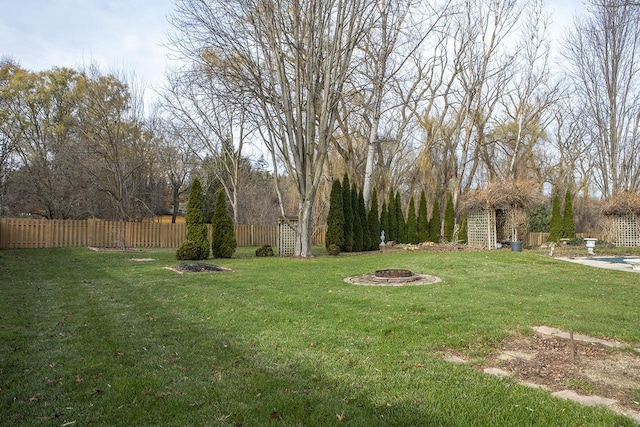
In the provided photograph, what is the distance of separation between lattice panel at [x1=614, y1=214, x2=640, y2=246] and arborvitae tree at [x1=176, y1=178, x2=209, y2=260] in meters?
19.5

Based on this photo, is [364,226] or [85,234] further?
[364,226]

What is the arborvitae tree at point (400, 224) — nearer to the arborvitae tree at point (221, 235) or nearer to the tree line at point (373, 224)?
the tree line at point (373, 224)

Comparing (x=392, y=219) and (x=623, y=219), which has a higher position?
(x=392, y=219)

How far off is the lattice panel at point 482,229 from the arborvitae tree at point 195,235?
1206cm

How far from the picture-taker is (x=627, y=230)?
2014 cm

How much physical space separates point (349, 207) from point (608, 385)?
56.4 feet

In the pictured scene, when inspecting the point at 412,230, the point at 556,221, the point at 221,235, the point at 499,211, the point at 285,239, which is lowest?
the point at 285,239

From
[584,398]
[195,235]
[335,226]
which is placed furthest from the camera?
[335,226]

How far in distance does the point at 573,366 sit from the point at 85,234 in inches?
817

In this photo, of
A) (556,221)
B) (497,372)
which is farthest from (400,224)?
(497,372)

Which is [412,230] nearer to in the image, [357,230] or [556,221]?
[357,230]

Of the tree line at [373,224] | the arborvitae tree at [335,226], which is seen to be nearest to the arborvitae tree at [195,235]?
the tree line at [373,224]

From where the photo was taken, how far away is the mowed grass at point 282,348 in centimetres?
275

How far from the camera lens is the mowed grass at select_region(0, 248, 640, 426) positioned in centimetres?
275
